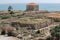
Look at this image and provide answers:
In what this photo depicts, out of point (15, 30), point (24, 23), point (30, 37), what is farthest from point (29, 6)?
point (30, 37)

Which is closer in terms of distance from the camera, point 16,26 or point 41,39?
point 41,39

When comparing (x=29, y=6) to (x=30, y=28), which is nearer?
(x=30, y=28)

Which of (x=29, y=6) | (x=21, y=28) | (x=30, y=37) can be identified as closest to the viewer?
(x=30, y=37)

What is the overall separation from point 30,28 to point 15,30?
2605 mm

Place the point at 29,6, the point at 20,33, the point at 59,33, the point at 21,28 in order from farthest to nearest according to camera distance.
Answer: the point at 29,6
the point at 21,28
the point at 20,33
the point at 59,33

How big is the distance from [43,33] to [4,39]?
4.51 m

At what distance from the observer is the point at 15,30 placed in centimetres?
2812

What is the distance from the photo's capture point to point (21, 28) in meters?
29.8

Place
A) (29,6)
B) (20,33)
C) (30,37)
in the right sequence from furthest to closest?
(29,6), (20,33), (30,37)

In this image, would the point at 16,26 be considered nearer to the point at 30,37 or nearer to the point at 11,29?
the point at 11,29

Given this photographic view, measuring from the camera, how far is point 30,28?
98.3ft

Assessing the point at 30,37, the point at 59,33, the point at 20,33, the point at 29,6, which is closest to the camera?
the point at 59,33

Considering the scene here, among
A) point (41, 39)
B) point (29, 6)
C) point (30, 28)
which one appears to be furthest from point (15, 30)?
point (29, 6)

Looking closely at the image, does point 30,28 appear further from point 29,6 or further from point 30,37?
point 29,6
